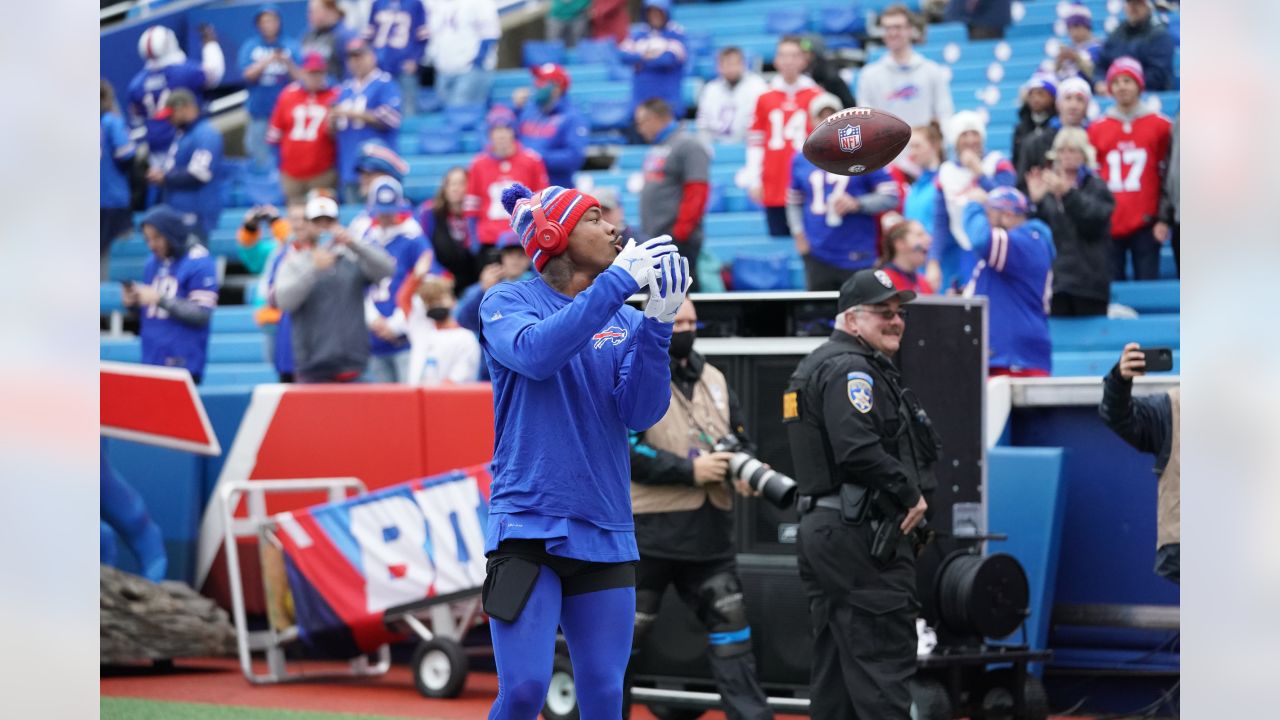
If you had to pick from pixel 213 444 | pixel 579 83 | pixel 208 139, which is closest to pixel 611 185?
pixel 579 83

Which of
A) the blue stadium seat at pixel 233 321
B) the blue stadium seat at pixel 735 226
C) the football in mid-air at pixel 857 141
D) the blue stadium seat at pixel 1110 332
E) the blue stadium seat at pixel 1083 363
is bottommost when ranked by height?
the blue stadium seat at pixel 233 321

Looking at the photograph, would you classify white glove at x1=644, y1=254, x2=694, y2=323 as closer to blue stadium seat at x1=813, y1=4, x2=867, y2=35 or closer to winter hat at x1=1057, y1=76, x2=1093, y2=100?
winter hat at x1=1057, y1=76, x2=1093, y2=100

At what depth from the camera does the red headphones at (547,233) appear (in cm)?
524

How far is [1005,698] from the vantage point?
8.14m

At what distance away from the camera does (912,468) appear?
7090 millimetres

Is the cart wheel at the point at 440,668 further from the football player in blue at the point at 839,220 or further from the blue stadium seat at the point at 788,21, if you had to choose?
the blue stadium seat at the point at 788,21

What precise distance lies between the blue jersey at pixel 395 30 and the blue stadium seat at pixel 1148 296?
845 centimetres

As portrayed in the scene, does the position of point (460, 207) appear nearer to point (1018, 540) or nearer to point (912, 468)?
point (1018, 540)

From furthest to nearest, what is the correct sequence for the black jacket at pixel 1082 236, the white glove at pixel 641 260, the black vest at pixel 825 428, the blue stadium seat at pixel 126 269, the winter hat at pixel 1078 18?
the blue stadium seat at pixel 126 269 → the winter hat at pixel 1078 18 → the black jacket at pixel 1082 236 → the black vest at pixel 825 428 → the white glove at pixel 641 260

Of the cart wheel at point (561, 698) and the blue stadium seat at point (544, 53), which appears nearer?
the cart wheel at point (561, 698)

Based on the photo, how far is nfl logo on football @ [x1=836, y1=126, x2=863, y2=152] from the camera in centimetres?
592

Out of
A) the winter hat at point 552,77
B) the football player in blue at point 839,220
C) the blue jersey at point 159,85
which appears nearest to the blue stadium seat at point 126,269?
the blue jersey at point 159,85

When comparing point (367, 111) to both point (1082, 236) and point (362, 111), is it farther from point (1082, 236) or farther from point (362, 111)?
point (1082, 236)

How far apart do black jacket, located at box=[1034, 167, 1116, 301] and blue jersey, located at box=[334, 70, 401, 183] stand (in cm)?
693
